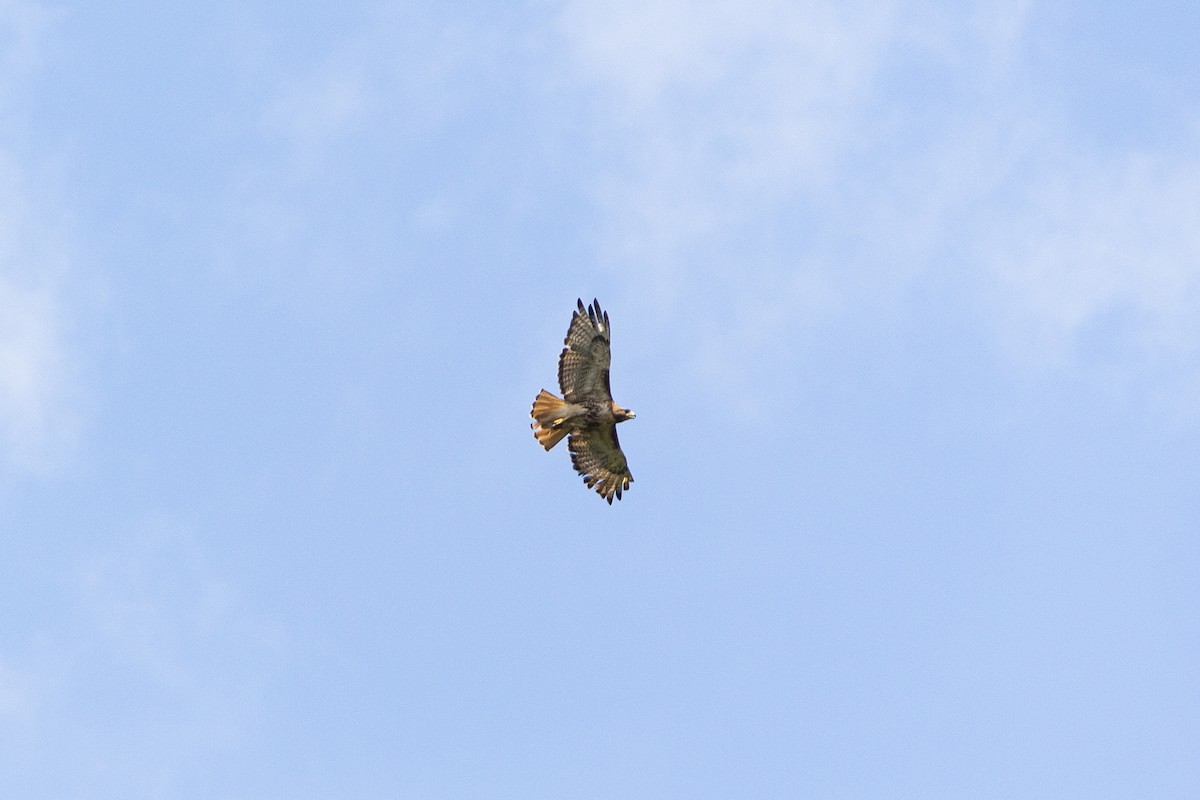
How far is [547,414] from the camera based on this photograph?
44625 millimetres

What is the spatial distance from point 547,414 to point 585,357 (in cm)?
158

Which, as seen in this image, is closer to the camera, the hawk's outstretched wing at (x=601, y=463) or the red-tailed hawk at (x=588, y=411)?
the red-tailed hawk at (x=588, y=411)

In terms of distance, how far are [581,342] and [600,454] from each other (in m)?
3.31

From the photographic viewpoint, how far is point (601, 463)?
152ft

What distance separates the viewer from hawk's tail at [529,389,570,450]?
44562 millimetres

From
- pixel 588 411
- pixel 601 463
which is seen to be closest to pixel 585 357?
pixel 588 411

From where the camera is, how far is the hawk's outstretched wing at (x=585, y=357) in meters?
43.8

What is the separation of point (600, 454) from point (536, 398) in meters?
2.40

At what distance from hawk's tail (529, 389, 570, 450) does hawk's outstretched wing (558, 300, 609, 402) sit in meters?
0.28

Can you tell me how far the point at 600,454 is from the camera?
46156 mm

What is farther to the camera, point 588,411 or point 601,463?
point 601,463

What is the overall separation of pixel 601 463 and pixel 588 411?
6.73 ft

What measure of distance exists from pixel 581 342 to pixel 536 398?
1.69 metres

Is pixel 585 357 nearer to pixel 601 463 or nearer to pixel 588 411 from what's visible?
pixel 588 411
